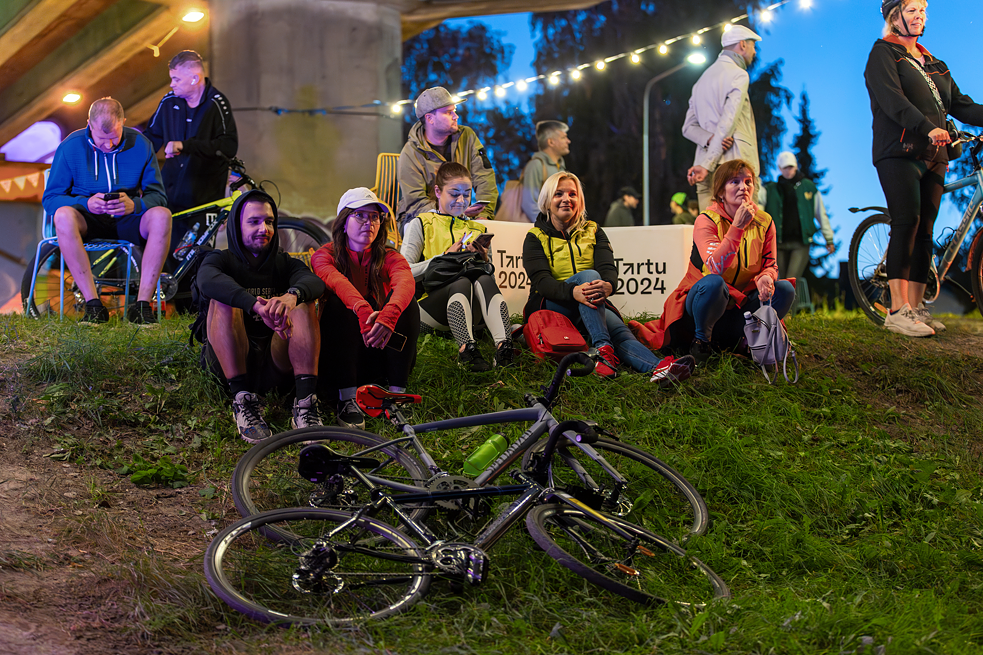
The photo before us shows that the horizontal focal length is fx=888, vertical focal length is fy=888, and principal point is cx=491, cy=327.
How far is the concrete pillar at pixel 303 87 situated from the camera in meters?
10.7

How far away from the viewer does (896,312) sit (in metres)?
6.36

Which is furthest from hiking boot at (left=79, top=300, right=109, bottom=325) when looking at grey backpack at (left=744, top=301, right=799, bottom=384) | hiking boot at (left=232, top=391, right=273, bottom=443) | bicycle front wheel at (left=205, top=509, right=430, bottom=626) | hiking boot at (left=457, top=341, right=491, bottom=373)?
grey backpack at (left=744, top=301, right=799, bottom=384)

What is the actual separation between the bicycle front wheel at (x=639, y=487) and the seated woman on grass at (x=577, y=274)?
141cm

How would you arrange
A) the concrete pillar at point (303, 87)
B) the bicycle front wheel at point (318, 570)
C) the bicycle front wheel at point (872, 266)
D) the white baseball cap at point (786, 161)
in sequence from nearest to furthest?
the bicycle front wheel at point (318, 570)
the bicycle front wheel at point (872, 266)
the white baseball cap at point (786, 161)
the concrete pillar at point (303, 87)

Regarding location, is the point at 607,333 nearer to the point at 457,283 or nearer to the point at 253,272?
the point at 457,283

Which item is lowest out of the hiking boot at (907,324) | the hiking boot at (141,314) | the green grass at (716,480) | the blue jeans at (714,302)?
the green grass at (716,480)

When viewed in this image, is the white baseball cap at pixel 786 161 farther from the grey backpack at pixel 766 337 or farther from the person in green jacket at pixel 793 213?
the grey backpack at pixel 766 337

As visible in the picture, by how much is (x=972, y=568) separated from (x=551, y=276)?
9.01 feet

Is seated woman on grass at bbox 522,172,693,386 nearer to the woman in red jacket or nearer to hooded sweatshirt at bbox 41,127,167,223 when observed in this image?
the woman in red jacket

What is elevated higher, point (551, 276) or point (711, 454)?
point (551, 276)

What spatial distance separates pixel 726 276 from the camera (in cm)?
522

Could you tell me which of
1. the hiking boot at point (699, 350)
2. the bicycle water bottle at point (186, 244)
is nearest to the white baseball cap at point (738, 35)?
the hiking boot at point (699, 350)

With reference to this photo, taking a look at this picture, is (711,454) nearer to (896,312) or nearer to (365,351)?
(365,351)

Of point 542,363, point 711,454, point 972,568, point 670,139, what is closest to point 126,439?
point 542,363
